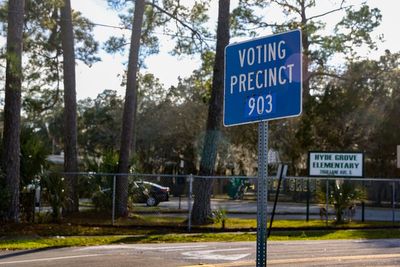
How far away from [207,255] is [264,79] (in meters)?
8.34

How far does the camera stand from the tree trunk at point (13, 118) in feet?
60.1

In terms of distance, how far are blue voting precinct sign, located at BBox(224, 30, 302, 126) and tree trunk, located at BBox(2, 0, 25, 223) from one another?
1432cm

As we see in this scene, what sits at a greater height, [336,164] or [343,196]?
[336,164]

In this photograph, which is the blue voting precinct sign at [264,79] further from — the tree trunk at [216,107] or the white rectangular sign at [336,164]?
the white rectangular sign at [336,164]

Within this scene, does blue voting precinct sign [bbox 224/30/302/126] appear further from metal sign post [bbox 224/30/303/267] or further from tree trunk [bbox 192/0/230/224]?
tree trunk [bbox 192/0/230/224]

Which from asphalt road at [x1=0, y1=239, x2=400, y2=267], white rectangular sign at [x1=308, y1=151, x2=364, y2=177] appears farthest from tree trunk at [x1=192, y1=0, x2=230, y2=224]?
asphalt road at [x1=0, y1=239, x2=400, y2=267]

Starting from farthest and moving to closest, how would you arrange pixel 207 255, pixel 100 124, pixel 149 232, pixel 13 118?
pixel 100 124 < pixel 149 232 < pixel 13 118 < pixel 207 255

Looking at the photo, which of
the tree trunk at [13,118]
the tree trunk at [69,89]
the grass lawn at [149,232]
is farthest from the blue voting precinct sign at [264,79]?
the tree trunk at [69,89]

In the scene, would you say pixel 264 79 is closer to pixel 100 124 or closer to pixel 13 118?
pixel 13 118

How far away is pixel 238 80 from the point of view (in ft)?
16.3

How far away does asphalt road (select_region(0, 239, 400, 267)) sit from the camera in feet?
37.1

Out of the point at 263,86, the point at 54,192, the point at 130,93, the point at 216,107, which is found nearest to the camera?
the point at 263,86

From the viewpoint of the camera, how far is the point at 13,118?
1867 cm

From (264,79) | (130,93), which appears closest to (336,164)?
(130,93)
